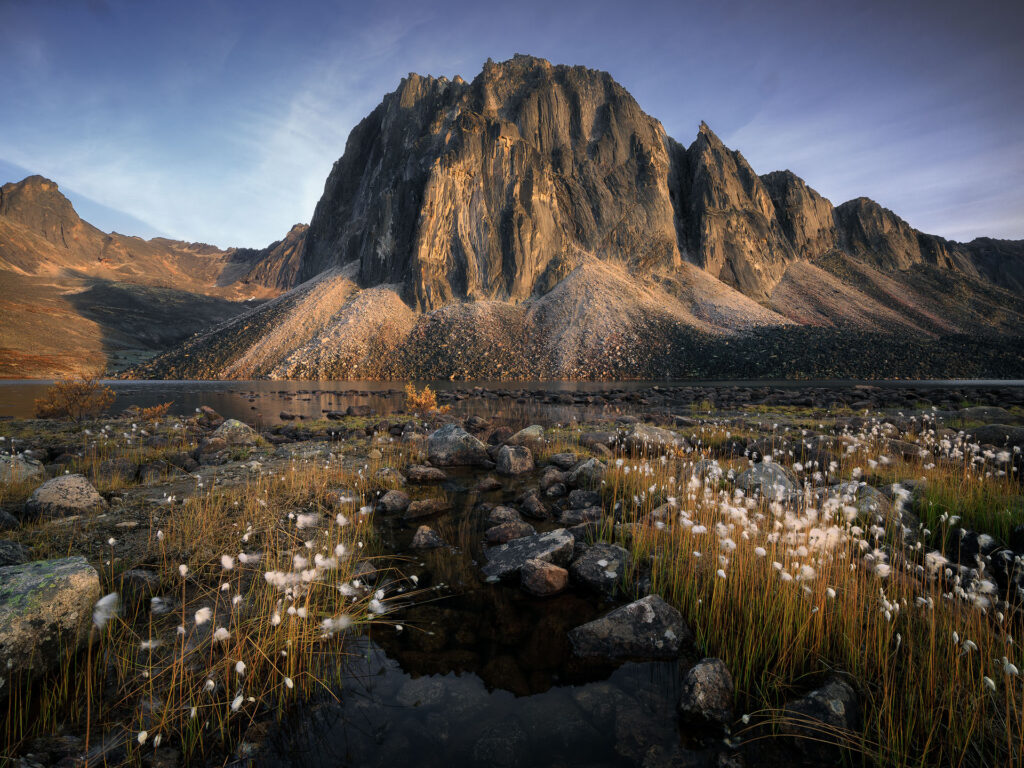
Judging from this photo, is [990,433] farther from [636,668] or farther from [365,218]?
[365,218]

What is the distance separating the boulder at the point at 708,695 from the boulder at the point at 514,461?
7328 mm

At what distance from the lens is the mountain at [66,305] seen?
268 ft

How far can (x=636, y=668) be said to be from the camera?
3902 millimetres

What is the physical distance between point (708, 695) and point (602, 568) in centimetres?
217

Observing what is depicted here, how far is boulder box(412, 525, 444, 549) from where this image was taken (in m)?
6.46

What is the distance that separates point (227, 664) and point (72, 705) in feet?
3.46

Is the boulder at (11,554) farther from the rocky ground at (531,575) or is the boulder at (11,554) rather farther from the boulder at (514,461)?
the boulder at (514,461)

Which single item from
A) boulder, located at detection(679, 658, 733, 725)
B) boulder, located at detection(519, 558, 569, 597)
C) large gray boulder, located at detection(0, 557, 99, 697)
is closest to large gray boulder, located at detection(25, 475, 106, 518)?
large gray boulder, located at detection(0, 557, 99, 697)

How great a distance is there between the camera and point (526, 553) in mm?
5734

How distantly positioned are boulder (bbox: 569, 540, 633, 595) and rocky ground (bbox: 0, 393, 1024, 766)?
3 cm

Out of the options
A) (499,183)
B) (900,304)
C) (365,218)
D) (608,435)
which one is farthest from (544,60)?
(608,435)

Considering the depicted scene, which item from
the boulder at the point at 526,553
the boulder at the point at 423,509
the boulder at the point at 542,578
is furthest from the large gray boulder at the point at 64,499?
the boulder at the point at 542,578

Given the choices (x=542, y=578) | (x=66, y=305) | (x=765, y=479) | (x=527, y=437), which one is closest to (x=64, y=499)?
(x=542, y=578)

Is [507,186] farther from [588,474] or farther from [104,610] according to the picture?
[104,610]
